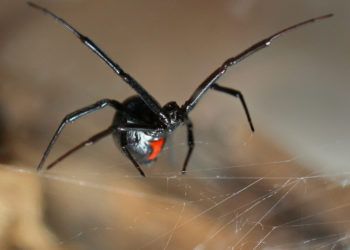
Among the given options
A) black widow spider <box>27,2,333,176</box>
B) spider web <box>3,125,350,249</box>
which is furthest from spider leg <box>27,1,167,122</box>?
spider web <box>3,125,350,249</box>

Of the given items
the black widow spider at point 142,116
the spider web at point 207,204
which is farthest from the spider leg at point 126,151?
→ the spider web at point 207,204

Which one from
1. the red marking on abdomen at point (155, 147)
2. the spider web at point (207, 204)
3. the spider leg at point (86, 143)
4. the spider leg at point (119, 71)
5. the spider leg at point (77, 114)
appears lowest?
the spider web at point (207, 204)

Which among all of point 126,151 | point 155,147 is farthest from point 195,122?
point 126,151

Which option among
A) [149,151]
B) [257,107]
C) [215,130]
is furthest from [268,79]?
[149,151]

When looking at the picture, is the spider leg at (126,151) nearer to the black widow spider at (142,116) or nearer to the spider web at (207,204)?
the black widow spider at (142,116)

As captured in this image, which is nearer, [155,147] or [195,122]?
[155,147]

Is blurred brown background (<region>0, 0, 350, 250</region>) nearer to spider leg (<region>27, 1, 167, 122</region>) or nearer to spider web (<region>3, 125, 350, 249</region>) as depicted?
spider web (<region>3, 125, 350, 249</region>)

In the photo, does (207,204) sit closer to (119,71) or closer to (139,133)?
(139,133)
